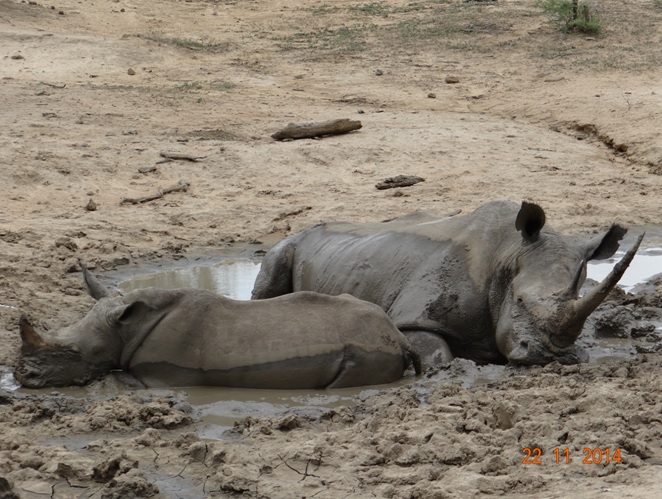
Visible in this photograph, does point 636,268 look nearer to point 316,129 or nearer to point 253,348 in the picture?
point 253,348

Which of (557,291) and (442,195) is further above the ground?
(557,291)

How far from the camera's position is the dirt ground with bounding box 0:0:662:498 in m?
5.01

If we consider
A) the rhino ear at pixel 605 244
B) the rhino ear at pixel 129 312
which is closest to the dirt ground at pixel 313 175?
the rhino ear at pixel 129 312

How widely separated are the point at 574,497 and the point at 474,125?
11.3 meters

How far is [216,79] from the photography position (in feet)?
59.9

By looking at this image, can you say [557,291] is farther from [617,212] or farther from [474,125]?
[474,125]

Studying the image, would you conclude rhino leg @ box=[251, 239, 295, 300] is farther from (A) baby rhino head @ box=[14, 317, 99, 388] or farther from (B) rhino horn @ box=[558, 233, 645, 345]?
(B) rhino horn @ box=[558, 233, 645, 345]

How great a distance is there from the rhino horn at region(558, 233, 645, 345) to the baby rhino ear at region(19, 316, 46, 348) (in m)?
2.90

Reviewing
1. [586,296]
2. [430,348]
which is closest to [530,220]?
[586,296]

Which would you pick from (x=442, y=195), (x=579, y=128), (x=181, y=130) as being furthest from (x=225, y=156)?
(x=579, y=128)

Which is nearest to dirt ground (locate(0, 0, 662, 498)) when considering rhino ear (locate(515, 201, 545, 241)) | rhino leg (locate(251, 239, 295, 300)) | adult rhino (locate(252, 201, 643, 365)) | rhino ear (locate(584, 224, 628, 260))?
adult rhino (locate(252, 201, 643, 365))

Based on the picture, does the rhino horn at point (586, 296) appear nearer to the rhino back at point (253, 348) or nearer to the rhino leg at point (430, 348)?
the rhino leg at point (430, 348)

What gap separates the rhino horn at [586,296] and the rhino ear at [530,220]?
1.46 ft

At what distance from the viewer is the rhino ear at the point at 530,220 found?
23.7 ft
